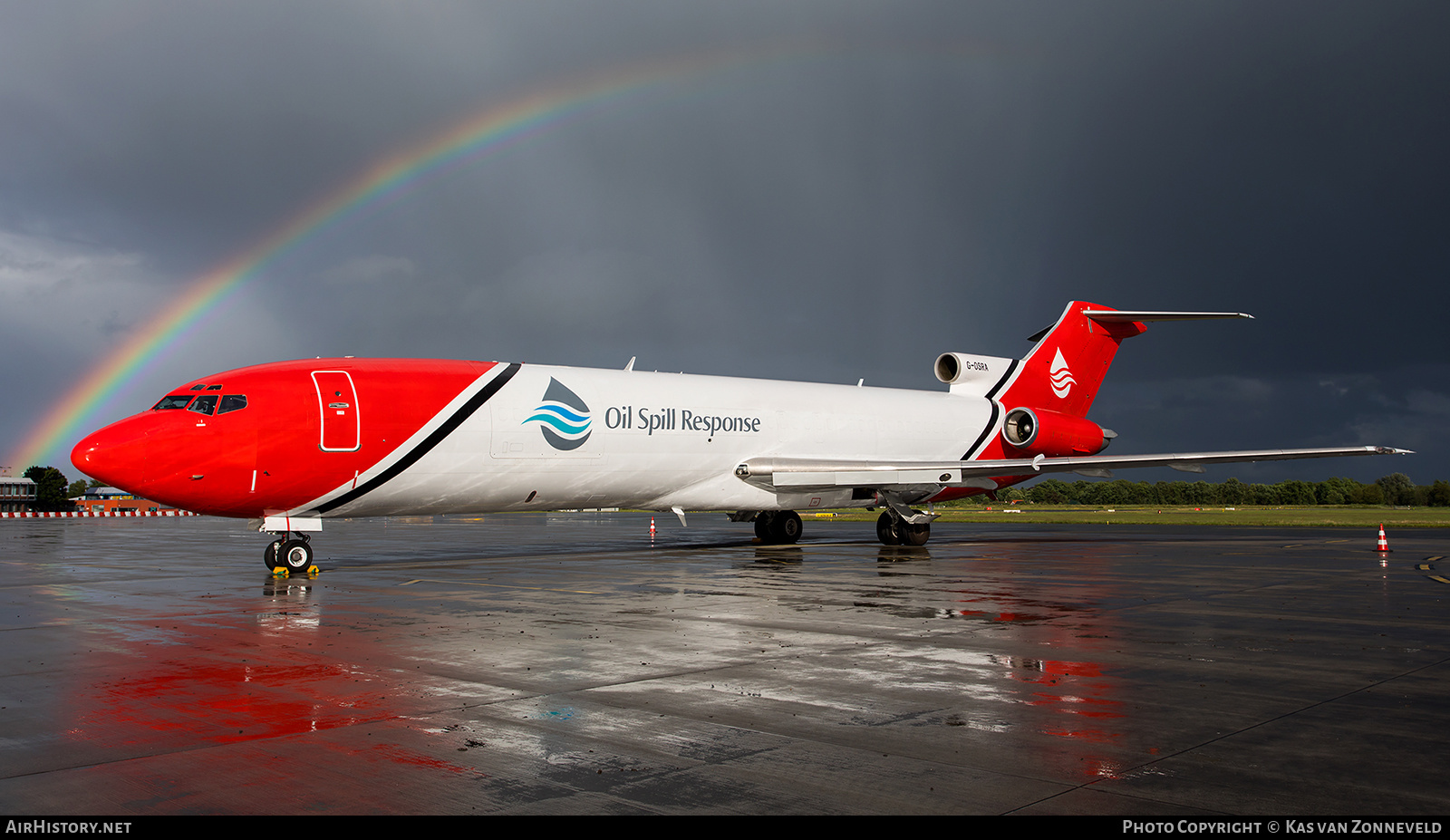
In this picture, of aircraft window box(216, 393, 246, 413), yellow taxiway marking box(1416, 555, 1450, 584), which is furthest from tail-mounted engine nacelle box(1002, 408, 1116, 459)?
aircraft window box(216, 393, 246, 413)

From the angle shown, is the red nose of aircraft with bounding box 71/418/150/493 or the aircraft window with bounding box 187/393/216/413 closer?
the red nose of aircraft with bounding box 71/418/150/493

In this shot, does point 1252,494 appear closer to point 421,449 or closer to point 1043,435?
point 1043,435

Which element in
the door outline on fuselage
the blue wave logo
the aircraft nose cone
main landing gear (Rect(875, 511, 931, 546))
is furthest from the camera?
main landing gear (Rect(875, 511, 931, 546))

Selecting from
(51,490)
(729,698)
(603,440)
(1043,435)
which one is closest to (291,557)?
(603,440)

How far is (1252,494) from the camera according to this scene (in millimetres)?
114062

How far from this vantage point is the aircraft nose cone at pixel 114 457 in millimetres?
16344

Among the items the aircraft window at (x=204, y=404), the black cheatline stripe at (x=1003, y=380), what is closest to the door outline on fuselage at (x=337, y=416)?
the aircraft window at (x=204, y=404)

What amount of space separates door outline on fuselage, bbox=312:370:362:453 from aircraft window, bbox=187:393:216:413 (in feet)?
5.67

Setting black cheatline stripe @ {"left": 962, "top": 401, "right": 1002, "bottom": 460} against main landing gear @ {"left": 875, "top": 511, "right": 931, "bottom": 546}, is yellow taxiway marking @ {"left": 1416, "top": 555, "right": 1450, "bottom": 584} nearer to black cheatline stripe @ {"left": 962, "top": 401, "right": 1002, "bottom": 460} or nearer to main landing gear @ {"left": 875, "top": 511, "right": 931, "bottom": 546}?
main landing gear @ {"left": 875, "top": 511, "right": 931, "bottom": 546}

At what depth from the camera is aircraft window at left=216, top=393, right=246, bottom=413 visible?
17.4 metres

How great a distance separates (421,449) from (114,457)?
200 inches

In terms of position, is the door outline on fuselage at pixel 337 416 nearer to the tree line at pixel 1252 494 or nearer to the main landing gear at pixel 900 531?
the main landing gear at pixel 900 531
